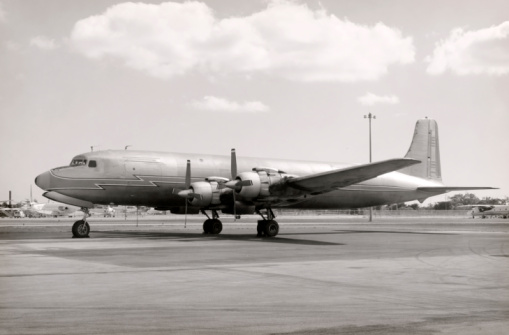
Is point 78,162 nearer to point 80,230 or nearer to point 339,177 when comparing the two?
point 80,230

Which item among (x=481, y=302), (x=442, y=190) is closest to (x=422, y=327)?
(x=481, y=302)

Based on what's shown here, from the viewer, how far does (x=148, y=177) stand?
2795 centimetres

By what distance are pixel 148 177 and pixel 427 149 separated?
20192 mm

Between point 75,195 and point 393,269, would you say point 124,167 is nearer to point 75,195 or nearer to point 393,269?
point 75,195

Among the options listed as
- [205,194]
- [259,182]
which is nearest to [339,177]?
[259,182]

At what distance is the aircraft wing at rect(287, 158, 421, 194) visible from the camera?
2419cm

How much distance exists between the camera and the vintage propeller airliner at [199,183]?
2517cm

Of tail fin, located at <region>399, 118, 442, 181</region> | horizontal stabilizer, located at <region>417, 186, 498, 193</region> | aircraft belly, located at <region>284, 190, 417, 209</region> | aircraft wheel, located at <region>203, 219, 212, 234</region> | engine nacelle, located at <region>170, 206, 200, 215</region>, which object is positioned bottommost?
aircraft wheel, located at <region>203, 219, 212, 234</region>

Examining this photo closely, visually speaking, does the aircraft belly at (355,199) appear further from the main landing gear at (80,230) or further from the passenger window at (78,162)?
the passenger window at (78,162)

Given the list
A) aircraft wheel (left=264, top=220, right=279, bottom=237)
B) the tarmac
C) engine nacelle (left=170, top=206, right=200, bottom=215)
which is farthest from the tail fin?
the tarmac

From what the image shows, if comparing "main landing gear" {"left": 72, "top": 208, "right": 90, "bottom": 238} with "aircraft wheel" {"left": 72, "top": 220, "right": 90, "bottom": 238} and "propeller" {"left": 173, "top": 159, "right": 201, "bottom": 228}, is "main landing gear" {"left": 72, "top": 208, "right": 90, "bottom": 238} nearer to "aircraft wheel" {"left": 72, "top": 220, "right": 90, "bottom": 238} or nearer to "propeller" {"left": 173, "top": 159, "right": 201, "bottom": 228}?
"aircraft wheel" {"left": 72, "top": 220, "right": 90, "bottom": 238}

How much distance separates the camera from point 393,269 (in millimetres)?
13031

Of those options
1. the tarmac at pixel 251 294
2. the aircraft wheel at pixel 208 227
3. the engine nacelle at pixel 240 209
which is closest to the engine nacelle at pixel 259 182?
the engine nacelle at pixel 240 209

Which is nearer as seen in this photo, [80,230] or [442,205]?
[80,230]
